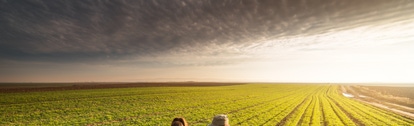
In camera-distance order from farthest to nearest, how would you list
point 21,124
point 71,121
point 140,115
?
point 140,115 → point 71,121 → point 21,124

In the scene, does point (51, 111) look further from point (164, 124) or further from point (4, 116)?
point (164, 124)

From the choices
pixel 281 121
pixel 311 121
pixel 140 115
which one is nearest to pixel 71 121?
pixel 140 115

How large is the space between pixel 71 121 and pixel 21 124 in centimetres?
395

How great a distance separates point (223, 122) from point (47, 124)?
1926 cm

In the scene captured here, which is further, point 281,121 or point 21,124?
point 281,121

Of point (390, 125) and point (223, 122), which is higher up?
point (223, 122)

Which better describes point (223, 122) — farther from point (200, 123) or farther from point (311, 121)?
point (311, 121)

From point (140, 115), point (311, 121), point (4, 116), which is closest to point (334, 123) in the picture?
point (311, 121)

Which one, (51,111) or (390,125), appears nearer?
(390,125)

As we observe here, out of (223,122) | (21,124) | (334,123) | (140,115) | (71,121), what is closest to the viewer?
(223,122)

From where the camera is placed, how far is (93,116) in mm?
19875

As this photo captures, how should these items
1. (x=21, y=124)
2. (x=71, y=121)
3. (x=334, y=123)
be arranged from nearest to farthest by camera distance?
(x=21, y=124) < (x=71, y=121) < (x=334, y=123)

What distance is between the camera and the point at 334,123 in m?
19.0

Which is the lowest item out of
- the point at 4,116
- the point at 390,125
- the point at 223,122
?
the point at 390,125
